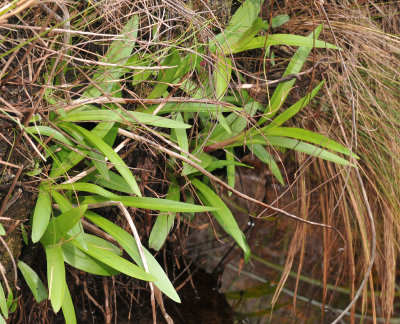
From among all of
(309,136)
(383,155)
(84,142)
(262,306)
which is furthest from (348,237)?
(84,142)

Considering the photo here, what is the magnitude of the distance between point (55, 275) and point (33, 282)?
0.11 m

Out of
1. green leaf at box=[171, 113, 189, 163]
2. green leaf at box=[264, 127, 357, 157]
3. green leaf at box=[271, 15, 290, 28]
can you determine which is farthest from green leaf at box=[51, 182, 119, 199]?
A: green leaf at box=[271, 15, 290, 28]

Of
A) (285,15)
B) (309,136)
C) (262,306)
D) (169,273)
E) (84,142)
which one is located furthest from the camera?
(262,306)

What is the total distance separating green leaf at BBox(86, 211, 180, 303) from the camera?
40.0 inches

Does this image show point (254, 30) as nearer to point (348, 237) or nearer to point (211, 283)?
point (348, 237)

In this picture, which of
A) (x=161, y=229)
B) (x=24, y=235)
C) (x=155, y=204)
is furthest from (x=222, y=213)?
(x=24, y=235)

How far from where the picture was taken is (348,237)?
1.42 meters

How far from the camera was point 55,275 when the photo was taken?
99 cm

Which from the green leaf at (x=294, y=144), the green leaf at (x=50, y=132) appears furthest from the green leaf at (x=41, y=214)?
the green leaf at (x=294, y=144)

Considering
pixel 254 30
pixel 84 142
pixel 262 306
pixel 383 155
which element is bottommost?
pixel 262 306

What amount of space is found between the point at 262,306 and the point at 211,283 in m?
0.19

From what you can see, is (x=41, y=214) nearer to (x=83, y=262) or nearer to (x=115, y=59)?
(x=83, y=262)

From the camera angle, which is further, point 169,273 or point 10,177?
point 169,273

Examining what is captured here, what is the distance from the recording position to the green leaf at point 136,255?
102 cm
